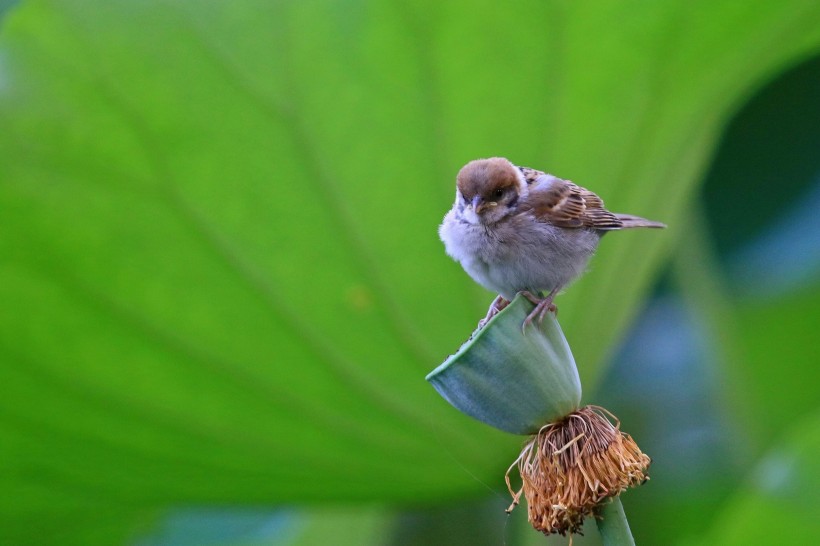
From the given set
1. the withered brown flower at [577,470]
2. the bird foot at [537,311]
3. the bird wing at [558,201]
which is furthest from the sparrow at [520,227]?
the withered brown flower at [577,470]

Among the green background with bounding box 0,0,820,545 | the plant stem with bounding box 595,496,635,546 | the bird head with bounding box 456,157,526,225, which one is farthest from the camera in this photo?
the bird head with bounding box 456,157,526,225

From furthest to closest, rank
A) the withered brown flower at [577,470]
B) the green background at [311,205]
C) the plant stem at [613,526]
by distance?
1. the green background at [311,205]
2. the withered brown flower at [577,470]
3. the plant stem at [613,526]

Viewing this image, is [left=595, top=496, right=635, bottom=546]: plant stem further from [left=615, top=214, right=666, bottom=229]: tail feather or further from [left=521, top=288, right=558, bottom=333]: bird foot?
[left=615, top=214, right=666, bottom=229]: tail feather

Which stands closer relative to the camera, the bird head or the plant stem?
the plant stem

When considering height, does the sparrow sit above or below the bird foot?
above

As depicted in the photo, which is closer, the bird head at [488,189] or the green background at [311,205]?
the green background at [311,205]

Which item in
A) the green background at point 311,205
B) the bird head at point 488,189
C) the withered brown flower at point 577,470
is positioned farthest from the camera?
the bird head at point 488,189

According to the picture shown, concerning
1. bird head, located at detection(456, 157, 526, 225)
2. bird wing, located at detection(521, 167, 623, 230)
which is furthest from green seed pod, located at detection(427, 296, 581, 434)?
bird wing, located at detection(521, 167, 623, 230)

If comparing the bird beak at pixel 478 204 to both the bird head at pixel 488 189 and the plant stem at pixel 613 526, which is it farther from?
the plant stem at pixel 613 526
